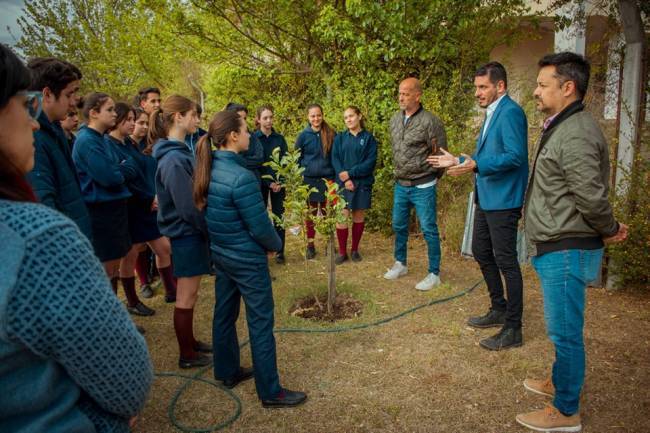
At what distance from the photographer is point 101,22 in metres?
14.7

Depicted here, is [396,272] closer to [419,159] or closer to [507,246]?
[419,159]

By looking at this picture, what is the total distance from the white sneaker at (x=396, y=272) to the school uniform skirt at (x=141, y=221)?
277 cm

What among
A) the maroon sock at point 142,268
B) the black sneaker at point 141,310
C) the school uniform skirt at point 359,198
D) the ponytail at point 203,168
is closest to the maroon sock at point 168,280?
the black sneaker at point 141,310

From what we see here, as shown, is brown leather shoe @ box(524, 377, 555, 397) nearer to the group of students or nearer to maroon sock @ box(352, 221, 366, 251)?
the group of students

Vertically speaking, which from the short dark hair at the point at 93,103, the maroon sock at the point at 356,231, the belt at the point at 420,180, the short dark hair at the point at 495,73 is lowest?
the maroon sock at the point at 356,231

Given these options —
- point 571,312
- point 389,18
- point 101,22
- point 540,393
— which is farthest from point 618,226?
point 101,22

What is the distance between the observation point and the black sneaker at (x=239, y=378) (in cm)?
368

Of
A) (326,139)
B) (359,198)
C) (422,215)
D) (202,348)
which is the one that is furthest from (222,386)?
(326,139)

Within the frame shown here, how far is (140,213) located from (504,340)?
3739mm

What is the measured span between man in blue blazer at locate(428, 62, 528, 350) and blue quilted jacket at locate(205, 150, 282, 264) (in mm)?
1683

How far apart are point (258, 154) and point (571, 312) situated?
14.4 ft

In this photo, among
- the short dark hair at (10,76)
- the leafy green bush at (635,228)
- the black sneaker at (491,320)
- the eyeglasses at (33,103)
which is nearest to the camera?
the short dark hair at (10,76)

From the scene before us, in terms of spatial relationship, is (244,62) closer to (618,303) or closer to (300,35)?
(300,35)

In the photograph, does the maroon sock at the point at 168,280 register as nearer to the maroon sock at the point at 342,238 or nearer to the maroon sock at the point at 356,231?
the maroon sock at the point at 342,238
